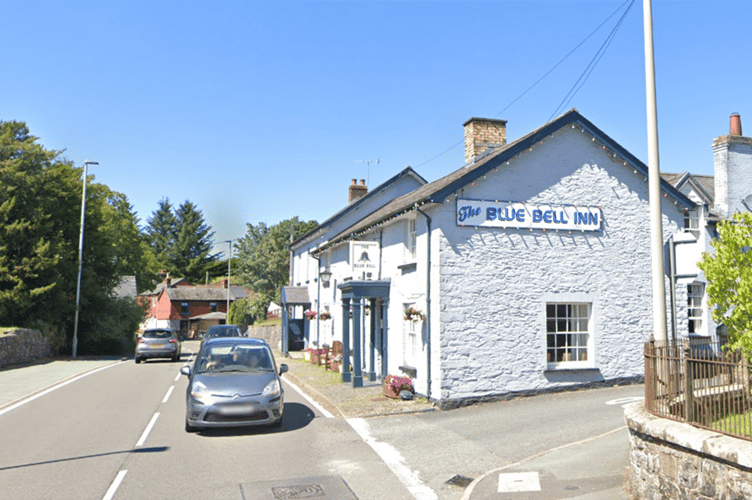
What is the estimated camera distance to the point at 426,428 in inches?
466

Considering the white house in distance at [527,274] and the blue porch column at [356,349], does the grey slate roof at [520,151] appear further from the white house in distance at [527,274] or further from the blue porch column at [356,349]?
the blue porch column at [356,349]

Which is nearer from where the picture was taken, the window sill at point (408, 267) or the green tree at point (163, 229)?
the window sill at point (408, 267)

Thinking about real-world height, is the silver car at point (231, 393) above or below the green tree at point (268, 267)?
below

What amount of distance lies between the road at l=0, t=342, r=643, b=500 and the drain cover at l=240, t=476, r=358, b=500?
26 millimetres

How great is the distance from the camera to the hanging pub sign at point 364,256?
18.6 metres

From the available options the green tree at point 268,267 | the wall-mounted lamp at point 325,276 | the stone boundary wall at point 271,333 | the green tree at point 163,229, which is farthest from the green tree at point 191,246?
the wall-mounted lamp at point 325,276

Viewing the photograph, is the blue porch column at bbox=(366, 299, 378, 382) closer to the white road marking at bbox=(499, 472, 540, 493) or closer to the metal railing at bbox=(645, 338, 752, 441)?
the white road marking at bbox=(499, 472, 540, 493)

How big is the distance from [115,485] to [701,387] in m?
7.29

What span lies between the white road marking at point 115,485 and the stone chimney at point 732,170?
2043cm

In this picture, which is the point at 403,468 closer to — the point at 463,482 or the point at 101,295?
the point at 463,482

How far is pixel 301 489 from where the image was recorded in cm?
782

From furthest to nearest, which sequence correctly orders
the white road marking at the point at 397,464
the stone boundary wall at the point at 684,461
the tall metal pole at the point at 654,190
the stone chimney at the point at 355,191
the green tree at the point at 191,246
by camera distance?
the green tree at the point at 191,246 < the stone chimney at the point at 355,191 < the tall metal pole at the point at 654,190 < the white road marking at the point at 397,464 < the stone boundary wall at the point at 684,461

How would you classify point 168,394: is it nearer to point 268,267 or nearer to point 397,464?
point 397,464

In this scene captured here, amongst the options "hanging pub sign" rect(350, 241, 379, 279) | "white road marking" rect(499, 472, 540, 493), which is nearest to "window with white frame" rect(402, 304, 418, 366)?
"hanging pub sign" rect(350, 241, 379, 279)
